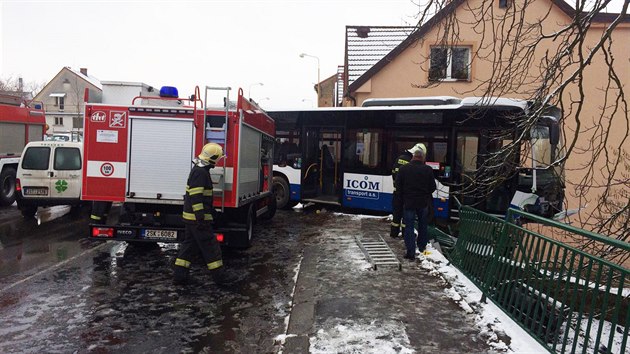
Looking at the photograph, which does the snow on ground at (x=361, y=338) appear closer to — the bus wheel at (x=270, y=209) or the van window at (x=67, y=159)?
the bus wheel at (x=270, y=209)

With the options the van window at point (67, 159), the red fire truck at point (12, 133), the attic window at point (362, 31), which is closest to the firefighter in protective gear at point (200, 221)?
the van window at point (67, 159)

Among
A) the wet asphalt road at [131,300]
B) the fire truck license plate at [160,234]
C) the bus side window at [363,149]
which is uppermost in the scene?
the bus side window at [363,149]

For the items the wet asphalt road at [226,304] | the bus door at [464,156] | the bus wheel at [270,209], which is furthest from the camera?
the bus wheel at [270,209]

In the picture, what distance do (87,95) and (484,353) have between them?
20.9 feet

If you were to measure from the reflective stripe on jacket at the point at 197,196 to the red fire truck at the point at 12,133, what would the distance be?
1031 cm

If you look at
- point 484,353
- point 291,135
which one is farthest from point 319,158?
Answer: point 484,353

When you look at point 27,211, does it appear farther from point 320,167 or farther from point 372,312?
point 372,312

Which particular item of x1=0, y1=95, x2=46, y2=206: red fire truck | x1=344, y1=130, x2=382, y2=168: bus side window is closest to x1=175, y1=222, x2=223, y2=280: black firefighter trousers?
x1=344, y1=130, x2=382, y2=168: bus side window

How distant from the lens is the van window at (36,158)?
11234mm

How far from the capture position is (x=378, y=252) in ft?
24.5

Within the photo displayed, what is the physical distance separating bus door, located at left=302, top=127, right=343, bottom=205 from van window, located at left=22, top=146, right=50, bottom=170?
6.67 meters

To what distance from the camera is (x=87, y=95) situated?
6867 mm

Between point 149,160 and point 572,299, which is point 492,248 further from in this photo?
point 149,160

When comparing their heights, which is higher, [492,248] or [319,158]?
[319,158]
